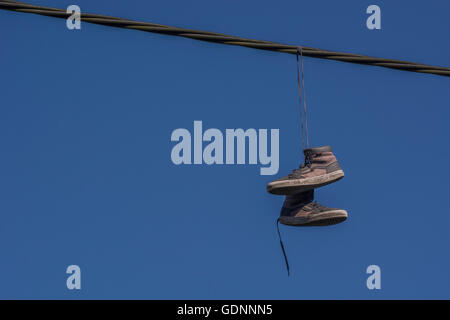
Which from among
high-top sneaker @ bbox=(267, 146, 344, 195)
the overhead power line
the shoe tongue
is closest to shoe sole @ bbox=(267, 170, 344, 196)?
high-top sneaker @ bbox=(267, 146, 344, 195)

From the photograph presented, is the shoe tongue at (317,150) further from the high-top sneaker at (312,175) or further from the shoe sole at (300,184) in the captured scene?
the shoe sole at (300,184)

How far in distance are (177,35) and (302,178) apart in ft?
7.32

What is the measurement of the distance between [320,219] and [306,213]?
0.19 meters

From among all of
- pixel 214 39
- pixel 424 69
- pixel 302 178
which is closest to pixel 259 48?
pixel 214 39

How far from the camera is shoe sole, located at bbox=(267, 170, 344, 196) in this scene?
688 centimetres

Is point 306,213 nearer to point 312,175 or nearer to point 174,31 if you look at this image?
point 312,175

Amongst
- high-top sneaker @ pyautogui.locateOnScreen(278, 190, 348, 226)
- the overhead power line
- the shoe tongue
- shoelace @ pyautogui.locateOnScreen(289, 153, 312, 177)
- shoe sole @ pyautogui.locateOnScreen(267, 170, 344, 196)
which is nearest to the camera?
the overhead power line

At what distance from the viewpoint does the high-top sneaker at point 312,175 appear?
6914 mm

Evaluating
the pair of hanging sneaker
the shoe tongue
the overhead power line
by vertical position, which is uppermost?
the overhead power line

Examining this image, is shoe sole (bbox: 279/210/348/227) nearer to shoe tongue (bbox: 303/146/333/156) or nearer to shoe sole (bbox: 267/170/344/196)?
shoe sole (bbox: 267/170/344/196)

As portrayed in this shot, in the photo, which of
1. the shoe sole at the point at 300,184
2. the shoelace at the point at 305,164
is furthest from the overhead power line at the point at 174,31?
the shoelace at the point at 305,164

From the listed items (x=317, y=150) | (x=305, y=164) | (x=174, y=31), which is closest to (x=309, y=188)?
(x=305, y=164)

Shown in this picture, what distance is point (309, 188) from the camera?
7059 millimetres

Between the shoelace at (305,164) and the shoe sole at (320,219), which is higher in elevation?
the shoelace at (305,164)
